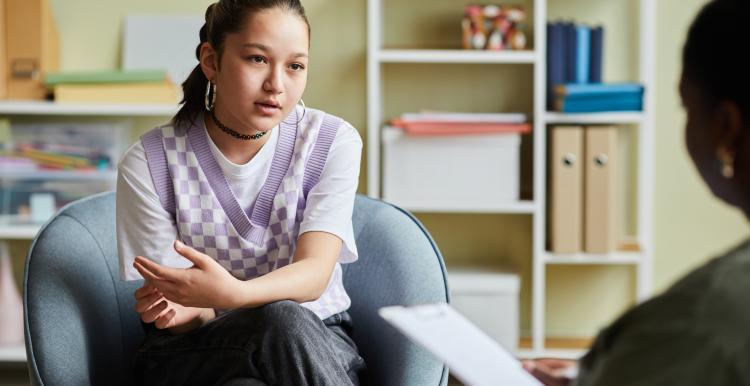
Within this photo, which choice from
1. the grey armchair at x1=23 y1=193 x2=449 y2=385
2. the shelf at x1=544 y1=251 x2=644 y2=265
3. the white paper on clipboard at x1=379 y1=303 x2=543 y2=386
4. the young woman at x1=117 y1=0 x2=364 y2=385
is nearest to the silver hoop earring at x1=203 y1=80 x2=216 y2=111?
the young woman at x1=117 y1=0 x2=364 y2=385

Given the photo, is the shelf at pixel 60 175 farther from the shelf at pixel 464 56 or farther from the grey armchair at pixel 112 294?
the grey armchair at pixel 112 294

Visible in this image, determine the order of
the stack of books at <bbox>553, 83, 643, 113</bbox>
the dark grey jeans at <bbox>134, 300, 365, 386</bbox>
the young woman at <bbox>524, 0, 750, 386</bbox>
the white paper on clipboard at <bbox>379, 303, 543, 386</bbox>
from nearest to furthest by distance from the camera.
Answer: the young woman at <bbox>524, 0, 750, 386</bbox>, the white paper on clipboard at <bbox>379, 303, 543, 386</bbox>, the dark grey jeans at <bbox>134, 300, 365, 386</bbox>, the stack of books at <bbox>553, 83, 643, 113</bbox>

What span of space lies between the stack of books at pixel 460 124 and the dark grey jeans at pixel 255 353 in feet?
4.68

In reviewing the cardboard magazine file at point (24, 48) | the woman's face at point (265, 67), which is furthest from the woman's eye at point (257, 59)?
the cardboard magazine file at point (24, 48)

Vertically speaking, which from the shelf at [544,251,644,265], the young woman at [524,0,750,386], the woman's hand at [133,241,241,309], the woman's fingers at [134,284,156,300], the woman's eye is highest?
the woman's eye

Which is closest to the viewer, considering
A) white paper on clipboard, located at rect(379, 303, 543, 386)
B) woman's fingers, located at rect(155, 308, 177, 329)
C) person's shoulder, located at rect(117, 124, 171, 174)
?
white paper on clipboard, located at rect(379, 303, 543, 386)

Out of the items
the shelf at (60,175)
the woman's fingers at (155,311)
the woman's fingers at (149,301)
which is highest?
the shelf at (60,175)

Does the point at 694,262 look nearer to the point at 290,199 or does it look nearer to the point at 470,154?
the point at 470,154

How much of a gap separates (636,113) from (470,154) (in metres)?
0.51

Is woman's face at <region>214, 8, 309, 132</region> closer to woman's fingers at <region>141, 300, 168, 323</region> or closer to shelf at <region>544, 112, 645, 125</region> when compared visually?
woman's fingers at <region>141, 300, 168, 323</region>

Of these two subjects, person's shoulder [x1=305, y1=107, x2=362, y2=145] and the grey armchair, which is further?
person's shoulder [x1=305, y1=107, x2=362, y2=145]

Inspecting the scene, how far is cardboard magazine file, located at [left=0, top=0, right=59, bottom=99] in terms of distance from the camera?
3.01 m

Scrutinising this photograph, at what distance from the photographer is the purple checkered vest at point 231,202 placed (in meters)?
1.69

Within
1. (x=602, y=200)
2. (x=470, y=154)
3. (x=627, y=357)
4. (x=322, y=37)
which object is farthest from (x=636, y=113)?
(x=627, y=357)
